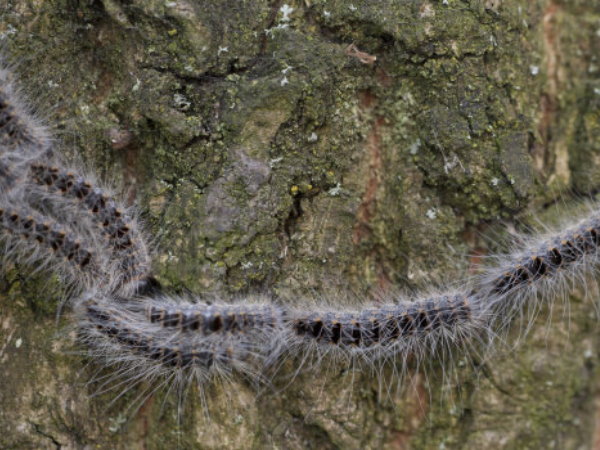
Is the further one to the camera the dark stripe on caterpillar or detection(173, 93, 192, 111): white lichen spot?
the dark stripe on caterpillar

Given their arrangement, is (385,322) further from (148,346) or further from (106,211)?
(106,211)

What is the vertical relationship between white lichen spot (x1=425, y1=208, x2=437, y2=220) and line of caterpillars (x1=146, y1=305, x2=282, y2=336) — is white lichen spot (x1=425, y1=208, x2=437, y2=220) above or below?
above

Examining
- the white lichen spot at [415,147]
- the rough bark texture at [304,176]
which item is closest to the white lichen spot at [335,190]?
the rough bark texture at [304,176]

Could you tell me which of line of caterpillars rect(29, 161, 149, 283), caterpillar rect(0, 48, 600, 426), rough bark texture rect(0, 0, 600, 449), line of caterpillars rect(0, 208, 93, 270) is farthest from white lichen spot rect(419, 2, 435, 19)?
line of caterpillars rect(0, 208, 93, 270)

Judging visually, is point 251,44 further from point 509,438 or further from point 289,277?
point 509,438

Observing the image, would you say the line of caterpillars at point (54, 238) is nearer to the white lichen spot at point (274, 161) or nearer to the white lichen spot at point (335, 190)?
the white lichen spot at point (274, 161)

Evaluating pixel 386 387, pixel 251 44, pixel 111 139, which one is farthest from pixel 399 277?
pixel 111 139

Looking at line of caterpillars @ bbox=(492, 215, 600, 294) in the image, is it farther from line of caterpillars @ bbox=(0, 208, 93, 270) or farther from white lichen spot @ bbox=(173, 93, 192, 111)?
line of caterpillars @ bbox=(0, 208, 93, 270)
